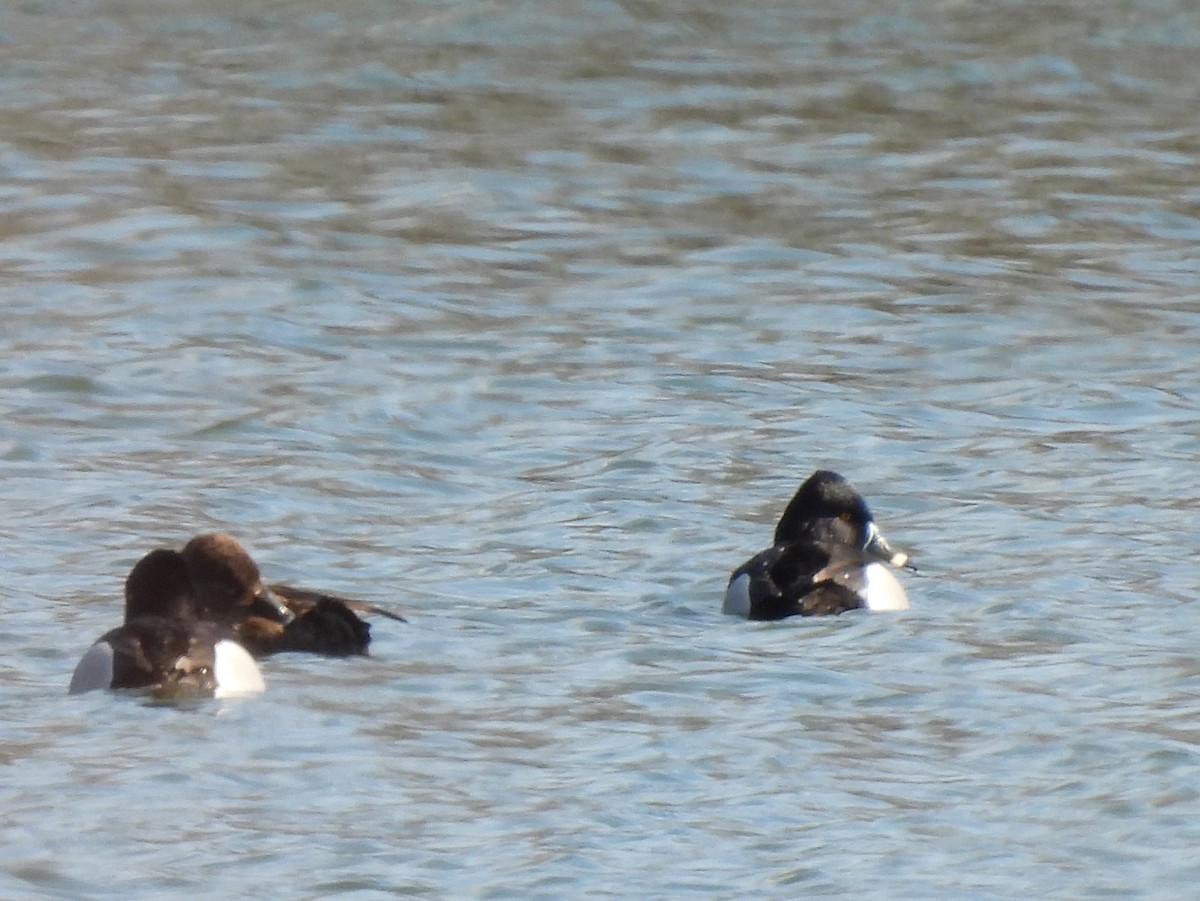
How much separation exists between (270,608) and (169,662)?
800 millimetres

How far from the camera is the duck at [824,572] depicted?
10.3 metres

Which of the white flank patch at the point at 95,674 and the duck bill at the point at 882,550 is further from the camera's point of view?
the duck bill at the point at 882,550

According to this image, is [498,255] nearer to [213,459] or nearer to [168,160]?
[168,160]

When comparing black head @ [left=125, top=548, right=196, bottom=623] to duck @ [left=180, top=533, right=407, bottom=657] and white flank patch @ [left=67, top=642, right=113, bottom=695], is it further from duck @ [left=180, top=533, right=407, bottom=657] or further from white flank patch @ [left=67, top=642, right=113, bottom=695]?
white flank patch @ [left=67, top=642, right=113, bottom=695]

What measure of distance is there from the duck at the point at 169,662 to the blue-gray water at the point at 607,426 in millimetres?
131

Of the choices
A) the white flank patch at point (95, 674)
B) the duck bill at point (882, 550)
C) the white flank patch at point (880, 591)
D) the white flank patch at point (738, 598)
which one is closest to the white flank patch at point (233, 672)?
the white flank patch at point (95, 674)

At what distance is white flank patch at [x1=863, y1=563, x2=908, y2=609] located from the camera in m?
10.3

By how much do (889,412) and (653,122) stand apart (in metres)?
7.34

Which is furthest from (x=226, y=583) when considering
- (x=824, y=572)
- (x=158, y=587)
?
(x=824, y=572)

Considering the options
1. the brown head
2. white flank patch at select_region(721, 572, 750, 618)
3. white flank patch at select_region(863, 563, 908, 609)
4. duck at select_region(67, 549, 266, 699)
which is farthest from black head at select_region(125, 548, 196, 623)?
white flank patch at select_region(863, 563, 908, 609)

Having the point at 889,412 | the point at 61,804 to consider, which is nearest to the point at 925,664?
the point at 61,804

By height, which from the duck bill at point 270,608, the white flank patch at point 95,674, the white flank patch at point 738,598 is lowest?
the white flank patch at point 738,598

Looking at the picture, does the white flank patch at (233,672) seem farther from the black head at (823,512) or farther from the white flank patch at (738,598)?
the black head at (823,512)

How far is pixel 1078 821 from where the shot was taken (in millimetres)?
7672
